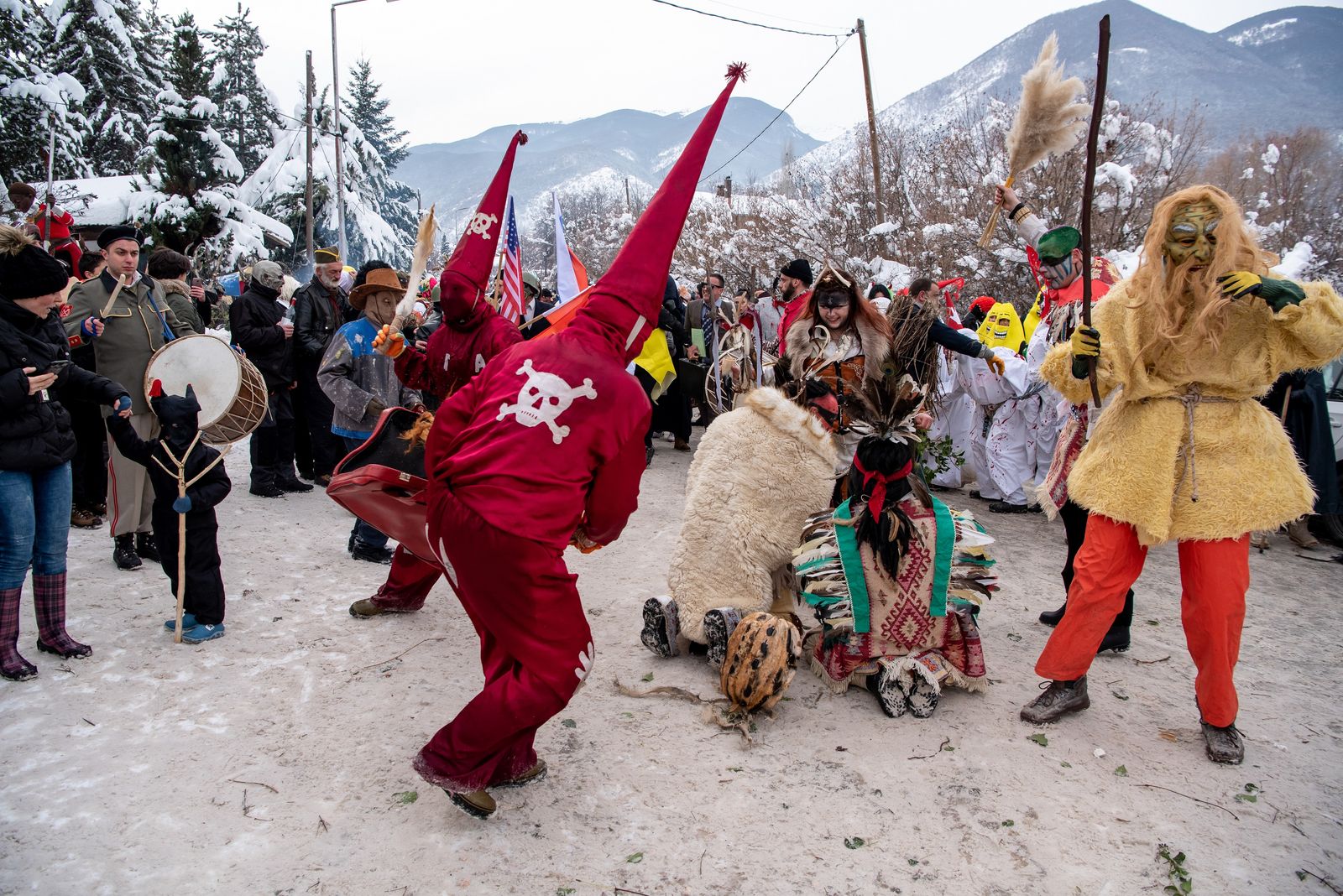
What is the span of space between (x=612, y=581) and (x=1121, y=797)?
11.2 ft

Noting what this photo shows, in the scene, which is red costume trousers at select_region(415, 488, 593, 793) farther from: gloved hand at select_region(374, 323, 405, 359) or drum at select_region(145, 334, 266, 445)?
drum at select_region(145, 334, 266, 445)

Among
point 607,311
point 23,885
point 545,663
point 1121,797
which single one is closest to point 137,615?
point 23,885

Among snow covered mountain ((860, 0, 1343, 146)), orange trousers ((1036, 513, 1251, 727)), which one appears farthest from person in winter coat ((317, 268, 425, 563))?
snow covered mountain ((860, 0, 1343, 146))

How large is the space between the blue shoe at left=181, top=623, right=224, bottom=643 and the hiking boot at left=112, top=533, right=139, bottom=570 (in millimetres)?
1362

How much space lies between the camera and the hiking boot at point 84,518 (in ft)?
20.5

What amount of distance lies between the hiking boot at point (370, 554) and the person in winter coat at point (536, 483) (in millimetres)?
3307

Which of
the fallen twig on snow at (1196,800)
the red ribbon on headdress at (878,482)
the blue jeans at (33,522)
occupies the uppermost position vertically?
the red ribbon on headdress at (878,482)

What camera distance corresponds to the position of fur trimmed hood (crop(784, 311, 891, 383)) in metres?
4.85

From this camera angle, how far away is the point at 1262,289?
3.13m

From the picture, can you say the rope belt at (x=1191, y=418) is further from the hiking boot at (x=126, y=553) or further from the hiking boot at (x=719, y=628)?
the hiking boot at (x=126, y=553)

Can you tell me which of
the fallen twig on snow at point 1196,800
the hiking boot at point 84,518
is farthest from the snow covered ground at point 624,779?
the hiking boot at point 84,518

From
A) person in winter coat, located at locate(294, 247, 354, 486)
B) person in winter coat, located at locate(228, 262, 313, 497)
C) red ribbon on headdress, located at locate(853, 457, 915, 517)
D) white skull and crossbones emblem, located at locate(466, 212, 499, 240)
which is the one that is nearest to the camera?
red ribbon on headdress, located at locate(853, 457, 915, 517)

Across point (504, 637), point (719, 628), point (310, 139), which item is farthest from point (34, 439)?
point (310, 139)

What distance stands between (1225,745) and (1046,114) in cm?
302
